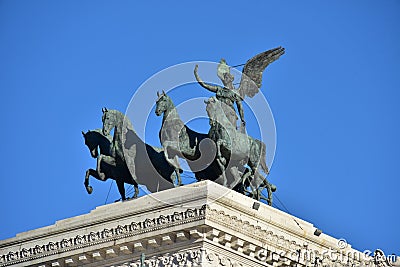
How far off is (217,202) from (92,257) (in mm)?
4909

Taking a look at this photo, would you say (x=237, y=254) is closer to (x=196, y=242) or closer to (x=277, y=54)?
(x=196, y=242)

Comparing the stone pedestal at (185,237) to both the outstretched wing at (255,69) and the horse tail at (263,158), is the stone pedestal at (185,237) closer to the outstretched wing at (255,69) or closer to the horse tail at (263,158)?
the horse tail at (263,158)

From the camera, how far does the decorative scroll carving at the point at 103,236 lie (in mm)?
54375

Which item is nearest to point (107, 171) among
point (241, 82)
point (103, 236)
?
point (103, 236)

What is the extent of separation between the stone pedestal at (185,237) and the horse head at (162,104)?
3.92m

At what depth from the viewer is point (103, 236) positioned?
184ft

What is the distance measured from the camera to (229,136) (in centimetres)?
5888

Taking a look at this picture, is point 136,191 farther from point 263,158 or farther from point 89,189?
point 263,158

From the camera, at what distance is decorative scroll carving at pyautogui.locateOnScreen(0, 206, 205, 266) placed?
54375 millimetres

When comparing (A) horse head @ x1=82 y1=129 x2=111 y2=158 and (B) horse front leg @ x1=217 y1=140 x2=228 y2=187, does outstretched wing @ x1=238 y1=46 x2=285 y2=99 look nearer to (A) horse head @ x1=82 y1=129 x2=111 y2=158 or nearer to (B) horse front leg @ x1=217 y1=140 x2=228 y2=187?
(B) horse front leg @ x1=217 y1=140 x2=228 y2=187

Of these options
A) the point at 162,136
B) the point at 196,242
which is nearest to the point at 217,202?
the point at 196,242

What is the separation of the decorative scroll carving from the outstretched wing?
8.42 metres

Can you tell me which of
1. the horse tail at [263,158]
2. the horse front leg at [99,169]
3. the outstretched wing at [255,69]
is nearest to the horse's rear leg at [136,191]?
the horse front leg at [99,169]

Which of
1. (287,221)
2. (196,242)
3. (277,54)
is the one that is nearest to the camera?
(196,242)
